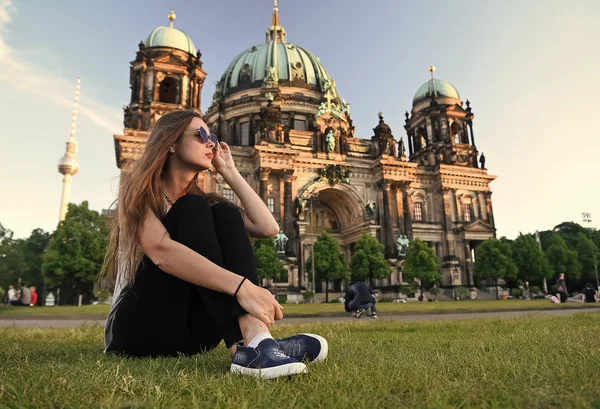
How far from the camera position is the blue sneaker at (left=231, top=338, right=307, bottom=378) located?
2.07 meters

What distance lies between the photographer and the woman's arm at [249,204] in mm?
3225

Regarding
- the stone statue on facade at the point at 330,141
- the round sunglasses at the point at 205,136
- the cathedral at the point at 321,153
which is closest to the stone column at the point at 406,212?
the cathedral at the point at 321,153

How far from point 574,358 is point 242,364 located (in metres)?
1.89

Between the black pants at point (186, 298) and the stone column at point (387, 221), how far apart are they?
37.1m

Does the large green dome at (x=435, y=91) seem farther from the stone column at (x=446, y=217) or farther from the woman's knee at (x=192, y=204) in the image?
the woman's knee at (x=192, y=204)

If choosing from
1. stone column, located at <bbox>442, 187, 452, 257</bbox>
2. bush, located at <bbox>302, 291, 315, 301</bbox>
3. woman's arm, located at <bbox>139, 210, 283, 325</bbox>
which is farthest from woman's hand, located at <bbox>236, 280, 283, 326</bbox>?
stone column, located at <bbox>442, 187, 452, 257</bbox>

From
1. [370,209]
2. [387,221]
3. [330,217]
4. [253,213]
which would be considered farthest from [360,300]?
[330,217]

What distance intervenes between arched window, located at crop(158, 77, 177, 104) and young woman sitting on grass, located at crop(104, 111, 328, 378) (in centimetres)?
3862

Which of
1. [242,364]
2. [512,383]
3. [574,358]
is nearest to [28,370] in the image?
[242,364]

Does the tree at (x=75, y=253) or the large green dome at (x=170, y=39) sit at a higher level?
the large green dome at (x=170, y=39)

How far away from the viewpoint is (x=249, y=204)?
10.7ft

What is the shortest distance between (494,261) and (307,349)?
1624 inches

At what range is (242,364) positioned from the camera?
7.20ft

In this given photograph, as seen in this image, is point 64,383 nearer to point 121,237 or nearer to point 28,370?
point 28,370
